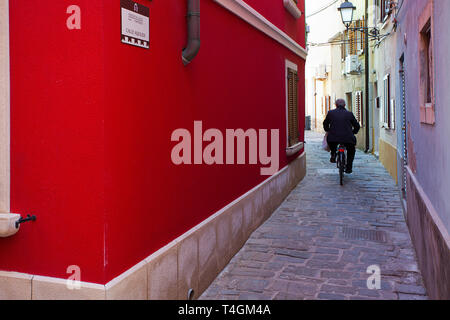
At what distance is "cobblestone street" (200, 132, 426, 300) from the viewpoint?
475cm

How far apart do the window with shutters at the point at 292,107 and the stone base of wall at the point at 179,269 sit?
8.86 ft

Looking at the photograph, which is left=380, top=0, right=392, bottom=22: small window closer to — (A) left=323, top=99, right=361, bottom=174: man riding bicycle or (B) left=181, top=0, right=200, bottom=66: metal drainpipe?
(A) left=323, top=99, right=361, bottom=174: man riding bicycle

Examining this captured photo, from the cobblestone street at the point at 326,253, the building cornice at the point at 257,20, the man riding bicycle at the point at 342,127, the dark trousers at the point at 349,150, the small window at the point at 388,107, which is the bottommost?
the cobblestone street at the point at 326,253

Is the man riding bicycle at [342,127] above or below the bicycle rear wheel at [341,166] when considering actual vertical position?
above

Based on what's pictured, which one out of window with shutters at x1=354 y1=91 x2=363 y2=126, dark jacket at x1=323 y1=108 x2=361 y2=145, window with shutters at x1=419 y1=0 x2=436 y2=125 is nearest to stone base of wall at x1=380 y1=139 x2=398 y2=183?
dark jacket at x1=323 y1=108 x2=361 y2=145

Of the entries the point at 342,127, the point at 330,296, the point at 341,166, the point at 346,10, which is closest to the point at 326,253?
the point at 330,296

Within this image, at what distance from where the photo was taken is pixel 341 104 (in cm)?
1140

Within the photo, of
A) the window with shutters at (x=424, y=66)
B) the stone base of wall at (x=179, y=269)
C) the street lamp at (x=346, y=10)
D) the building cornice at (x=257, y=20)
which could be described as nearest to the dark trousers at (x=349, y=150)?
the building cornice at (x=257, y=20)

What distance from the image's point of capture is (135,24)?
3.42 m

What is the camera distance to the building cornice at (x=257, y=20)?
5.70 m

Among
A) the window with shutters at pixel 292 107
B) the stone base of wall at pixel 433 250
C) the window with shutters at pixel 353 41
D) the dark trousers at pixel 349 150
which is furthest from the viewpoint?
the window with shutters at pixel 353 41

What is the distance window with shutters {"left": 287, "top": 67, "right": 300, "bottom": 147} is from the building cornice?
0.55 metres

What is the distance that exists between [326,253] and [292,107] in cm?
458

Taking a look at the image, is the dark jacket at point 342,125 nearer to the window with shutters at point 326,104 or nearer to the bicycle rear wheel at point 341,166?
the bicycle rear wheel at point 341,166
